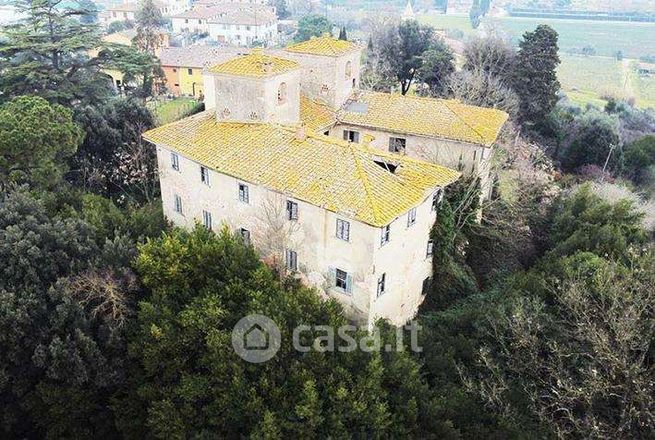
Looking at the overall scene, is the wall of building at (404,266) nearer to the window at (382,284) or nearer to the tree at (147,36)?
the window at (382,284)

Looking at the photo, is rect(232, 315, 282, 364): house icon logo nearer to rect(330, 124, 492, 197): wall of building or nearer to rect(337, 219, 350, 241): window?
rect(337, 219, 350, 241): window

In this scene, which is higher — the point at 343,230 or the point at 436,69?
the point at 436,69

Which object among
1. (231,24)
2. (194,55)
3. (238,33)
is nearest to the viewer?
(194,55)

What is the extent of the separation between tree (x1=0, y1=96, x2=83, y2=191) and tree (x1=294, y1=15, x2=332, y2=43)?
228ft

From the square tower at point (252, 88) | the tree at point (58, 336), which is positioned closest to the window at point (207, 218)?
the square tower at point (252, 88)

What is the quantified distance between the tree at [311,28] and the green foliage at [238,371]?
80.2 metres

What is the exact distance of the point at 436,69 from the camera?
5519 centimetres

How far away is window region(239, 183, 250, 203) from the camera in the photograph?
957 inches

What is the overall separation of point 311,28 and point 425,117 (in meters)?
72.0

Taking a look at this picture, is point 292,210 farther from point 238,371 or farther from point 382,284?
point 238,371

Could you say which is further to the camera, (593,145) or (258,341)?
(593,145)

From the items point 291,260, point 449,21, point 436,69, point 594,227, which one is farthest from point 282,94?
point 449,21

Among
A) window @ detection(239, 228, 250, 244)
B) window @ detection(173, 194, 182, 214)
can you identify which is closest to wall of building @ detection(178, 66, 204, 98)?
window @ detection(173, 194, 182, 214)

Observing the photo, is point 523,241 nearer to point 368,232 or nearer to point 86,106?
point 368,232
